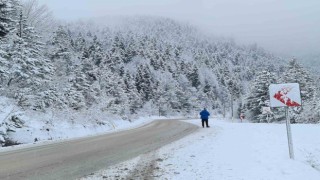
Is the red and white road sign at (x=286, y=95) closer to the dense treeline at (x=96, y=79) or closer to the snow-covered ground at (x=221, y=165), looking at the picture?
the snow-covered ground at (x=221, y=165)

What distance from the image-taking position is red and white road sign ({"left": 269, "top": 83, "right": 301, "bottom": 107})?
1052cm

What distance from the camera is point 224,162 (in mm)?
10812

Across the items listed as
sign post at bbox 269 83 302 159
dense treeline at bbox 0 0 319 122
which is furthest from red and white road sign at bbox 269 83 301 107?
dense treeline at bbox 0 0 319 122

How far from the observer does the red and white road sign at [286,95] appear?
1052 cm

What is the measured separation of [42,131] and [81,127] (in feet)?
19.3

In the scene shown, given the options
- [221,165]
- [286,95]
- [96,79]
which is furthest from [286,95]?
[96,79]

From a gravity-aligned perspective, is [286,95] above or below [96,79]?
below

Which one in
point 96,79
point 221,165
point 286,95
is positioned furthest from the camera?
point 96,79

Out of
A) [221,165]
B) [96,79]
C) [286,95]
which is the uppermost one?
[96,79]

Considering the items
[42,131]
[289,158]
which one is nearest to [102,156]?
[289,158]

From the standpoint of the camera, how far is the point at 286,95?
416 inches

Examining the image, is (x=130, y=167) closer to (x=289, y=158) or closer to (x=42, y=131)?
(x=289, y=158)

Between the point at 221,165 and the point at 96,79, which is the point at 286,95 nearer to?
the point at 221,165

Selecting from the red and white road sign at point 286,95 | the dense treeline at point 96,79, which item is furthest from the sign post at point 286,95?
the dense treeline at point 96,79
